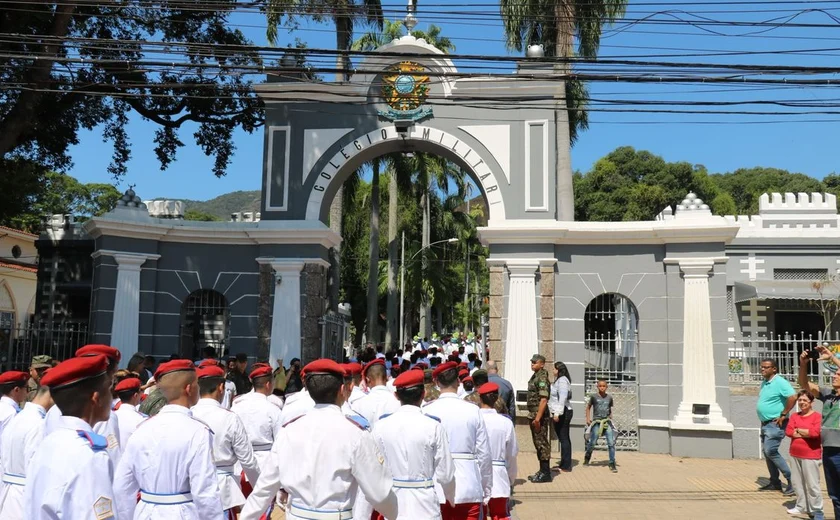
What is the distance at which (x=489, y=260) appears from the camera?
1606 centimetres

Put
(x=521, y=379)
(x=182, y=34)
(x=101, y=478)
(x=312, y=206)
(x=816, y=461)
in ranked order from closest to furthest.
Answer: (x=101, y=478) → (x=816, y=461) → (x=521, y=379) → (x=312, y=206) → (x=182, y=34)

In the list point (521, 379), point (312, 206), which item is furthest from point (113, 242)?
point (521, 379)

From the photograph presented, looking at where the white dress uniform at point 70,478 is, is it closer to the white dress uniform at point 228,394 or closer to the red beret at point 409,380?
the red beret at point 409,380

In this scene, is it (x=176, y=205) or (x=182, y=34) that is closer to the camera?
(x=176, y=205)

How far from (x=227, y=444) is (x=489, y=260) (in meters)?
9.79

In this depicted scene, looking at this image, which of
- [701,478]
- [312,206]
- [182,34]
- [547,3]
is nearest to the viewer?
[701,478]

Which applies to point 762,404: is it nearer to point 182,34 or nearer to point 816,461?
point 816,461

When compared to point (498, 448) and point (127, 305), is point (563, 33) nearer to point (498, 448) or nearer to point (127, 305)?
point (127, 305)

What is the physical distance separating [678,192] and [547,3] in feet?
96.9

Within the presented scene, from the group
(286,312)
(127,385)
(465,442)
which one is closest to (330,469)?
(465,442)

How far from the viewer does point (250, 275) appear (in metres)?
17.0

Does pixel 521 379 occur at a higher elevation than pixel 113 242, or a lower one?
lower

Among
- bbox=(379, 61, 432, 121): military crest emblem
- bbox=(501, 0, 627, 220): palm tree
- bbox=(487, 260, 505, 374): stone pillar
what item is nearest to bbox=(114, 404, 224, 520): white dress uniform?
bbox=(487, 260, 505, 374): stone pillar

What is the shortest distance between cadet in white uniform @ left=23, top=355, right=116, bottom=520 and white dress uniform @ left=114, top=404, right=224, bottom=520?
91 cm
